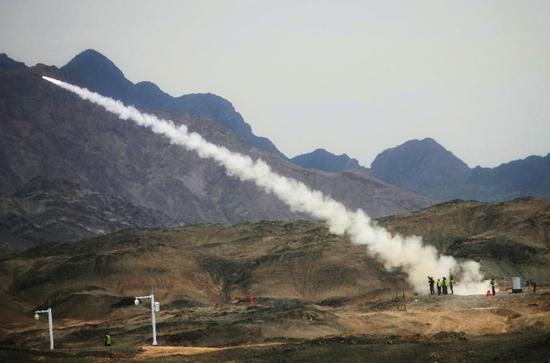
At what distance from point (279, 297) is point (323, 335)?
33.7 metres

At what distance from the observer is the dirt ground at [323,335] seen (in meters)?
33.5

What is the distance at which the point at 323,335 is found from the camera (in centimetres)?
5203

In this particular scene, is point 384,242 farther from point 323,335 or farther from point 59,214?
point 59,214

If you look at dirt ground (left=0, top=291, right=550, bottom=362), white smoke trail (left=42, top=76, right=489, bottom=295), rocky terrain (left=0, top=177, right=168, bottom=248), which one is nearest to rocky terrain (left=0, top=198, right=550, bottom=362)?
dirt ground (left=0, top=291, right=550, bottom=362)

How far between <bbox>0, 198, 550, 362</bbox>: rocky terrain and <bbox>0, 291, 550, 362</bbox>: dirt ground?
13 centimetres

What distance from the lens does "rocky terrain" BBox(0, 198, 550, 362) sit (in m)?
Answer: 39.4

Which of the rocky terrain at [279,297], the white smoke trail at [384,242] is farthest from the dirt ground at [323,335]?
the white smoke trail at [384,242]

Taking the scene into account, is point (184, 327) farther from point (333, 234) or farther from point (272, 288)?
point (333, 234)

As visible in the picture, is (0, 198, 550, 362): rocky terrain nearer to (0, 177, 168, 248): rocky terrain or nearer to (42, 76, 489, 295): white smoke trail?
(42, 76, 489, 295): white smoke trail

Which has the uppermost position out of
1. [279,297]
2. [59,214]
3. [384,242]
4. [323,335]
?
[59,214]

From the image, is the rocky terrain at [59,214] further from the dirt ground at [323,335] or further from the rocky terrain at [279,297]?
the dirt ground at [323,335]

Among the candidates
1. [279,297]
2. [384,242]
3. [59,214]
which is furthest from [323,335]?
[59,214]

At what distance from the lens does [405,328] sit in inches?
2002

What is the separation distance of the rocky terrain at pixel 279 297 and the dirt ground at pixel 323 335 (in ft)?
0.42
